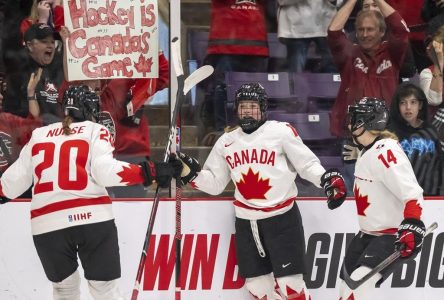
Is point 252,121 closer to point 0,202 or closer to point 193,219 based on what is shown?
point 193,219

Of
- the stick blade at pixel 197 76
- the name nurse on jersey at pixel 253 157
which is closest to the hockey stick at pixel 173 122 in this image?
the stick blade at pixel 197 76

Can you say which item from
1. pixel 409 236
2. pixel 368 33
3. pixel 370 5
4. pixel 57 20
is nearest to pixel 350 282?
pixel 409 236

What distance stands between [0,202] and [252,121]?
1.30 metres

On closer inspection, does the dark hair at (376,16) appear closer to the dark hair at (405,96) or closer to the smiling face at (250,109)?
the dark hair at (405,96)

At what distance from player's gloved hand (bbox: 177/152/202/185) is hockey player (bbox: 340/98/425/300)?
0.84 metres

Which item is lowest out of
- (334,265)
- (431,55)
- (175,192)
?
(334,265)

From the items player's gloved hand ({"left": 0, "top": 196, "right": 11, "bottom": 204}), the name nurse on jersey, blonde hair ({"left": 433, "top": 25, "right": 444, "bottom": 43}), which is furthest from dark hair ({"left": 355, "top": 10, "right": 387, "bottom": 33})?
player's gloved hand ({"left": 0, "top": 196, "right": 11, "bottom": 204})

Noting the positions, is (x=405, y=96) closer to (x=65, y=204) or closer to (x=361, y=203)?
(x=361, y=203)

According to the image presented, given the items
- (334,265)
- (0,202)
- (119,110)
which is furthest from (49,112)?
(334,265)

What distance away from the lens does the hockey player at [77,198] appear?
13.5 feet

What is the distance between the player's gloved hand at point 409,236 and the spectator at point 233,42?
4.67 ft

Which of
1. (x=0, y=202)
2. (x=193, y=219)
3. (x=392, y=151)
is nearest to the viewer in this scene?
(x=392, y=151)

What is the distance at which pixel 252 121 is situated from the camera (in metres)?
4.55

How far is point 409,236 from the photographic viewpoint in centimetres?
393
